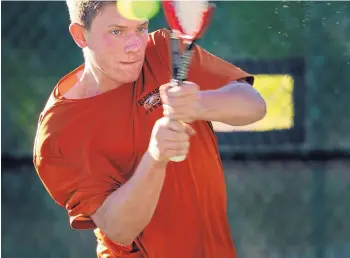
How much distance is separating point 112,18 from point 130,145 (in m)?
0.36

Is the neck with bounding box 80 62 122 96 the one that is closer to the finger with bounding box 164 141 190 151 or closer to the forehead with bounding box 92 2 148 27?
the forehead with bounding box 92 2 148 27

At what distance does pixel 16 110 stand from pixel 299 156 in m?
1.41

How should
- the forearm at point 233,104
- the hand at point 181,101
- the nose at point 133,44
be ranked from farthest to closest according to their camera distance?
1. the nose at point 133,44
2. the forearm at point 233,104
3. the hand at point 181,101

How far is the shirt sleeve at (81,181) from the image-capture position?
2.40 meters

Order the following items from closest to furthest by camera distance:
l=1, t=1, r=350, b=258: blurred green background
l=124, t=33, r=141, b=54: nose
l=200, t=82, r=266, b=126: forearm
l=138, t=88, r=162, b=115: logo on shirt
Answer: l=200, t=82, r=266, b=126: forearm < l=124, t=33, r=141, b=54: nose < l=138, t=88, r=162, b=115: logo on shirt < l=1, t=1, r=350, b=258: blurred green background

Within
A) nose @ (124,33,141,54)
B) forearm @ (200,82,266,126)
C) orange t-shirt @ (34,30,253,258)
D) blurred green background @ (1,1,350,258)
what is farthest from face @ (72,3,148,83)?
blurred green background @ (1,1,350,258)

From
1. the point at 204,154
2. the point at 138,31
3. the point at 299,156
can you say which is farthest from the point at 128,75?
the point at 299,156

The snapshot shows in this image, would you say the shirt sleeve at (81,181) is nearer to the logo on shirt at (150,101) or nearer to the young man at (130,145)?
the young man at (130,145)

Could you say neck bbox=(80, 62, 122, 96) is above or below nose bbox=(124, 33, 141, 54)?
below

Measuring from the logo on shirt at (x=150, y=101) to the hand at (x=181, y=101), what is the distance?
351mm

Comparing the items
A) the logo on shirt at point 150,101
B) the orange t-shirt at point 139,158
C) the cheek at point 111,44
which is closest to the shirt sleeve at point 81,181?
the orange t-shirt at point 139,158

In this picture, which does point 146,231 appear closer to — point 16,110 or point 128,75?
point 128,75

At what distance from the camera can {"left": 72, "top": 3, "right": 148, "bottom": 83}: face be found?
225cm

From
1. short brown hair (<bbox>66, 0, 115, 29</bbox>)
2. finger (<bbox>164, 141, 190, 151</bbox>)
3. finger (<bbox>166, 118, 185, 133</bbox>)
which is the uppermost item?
short brown hair (<bbox>66, 0, 115, 29</bbox>)
